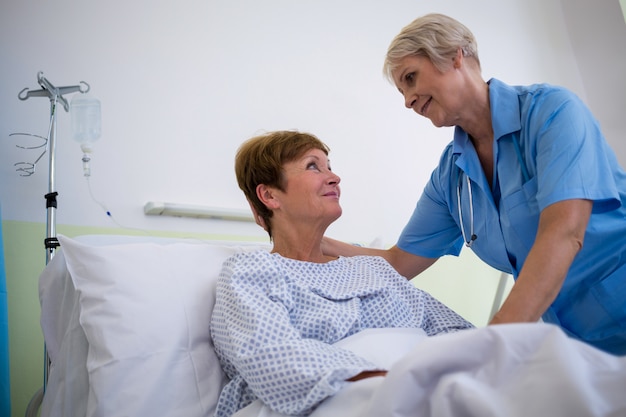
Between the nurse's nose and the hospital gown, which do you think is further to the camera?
the nurse's nose

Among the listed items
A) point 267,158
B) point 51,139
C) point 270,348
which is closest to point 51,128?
point 51,139

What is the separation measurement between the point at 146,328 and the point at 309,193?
54 cm

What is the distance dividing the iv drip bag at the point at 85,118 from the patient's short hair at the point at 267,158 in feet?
2.46

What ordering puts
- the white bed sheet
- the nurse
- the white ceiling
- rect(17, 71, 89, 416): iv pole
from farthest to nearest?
the white ceiling
rect(17, 71, 89, 416): iv pole
the nurse
the white bed sheet

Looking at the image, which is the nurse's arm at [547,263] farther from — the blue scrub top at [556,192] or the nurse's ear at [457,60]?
the nurse's ear at [457,60]

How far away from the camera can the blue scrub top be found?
1.30 m

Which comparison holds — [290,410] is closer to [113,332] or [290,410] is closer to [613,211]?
[113,332]

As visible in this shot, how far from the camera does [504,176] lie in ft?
5.01

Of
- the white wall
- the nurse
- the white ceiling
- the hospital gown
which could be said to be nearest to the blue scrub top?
the nurse

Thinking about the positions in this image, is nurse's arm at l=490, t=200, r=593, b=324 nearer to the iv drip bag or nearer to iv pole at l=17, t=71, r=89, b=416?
iv pole at l=17, t=71, r=89, b=416

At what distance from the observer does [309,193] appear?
160 centimetres

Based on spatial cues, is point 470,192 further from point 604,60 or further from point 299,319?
point 604,60

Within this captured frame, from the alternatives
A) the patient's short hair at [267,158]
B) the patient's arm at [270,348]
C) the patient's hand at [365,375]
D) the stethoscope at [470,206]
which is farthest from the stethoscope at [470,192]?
the patient's hand at [365,375]

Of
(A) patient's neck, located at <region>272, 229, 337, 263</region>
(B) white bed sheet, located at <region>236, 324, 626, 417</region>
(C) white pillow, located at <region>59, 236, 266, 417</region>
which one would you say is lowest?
(C) white pillow, located at <region>59, 236, 266, 417</region>
